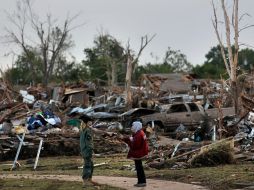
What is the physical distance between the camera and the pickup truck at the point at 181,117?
32.3m

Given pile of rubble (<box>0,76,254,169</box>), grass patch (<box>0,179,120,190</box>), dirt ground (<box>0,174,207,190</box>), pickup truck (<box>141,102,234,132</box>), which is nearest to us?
dirt ground (<box>0,174,207,190</box>)

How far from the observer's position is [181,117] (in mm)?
32500

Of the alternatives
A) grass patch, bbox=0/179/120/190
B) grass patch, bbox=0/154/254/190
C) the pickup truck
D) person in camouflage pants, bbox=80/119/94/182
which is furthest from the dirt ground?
the pickup truck

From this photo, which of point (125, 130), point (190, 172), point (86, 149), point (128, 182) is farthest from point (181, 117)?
point (86, 149)

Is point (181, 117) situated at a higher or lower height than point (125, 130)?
higher

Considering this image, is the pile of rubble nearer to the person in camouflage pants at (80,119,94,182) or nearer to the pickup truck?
the pickup truck

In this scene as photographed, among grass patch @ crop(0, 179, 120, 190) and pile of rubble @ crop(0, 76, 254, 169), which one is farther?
pile of rubble @ crop(0, 76, 254, 169)

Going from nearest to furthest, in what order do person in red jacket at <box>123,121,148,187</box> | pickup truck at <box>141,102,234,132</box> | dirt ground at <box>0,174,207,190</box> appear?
dirt ground at <box>0,174,207,190</box>
person in red jacket at <box>123,121,148,187</box>
pickup truck at <box>141,102,234,132</box>

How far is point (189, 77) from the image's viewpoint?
234 feet

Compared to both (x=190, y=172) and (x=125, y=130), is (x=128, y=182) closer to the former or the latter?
(x=190, y=172)

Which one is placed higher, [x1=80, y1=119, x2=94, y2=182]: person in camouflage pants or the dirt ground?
[x1=80, y1=119, x2=94, y2=182]: person in camouflage pants

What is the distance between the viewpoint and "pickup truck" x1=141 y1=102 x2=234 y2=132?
32.3 m

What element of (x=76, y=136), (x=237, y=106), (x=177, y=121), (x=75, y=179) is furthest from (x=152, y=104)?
(x=75, y=179)

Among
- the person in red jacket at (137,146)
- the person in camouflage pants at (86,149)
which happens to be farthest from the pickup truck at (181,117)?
the person in camouflage pants at (86,149)
